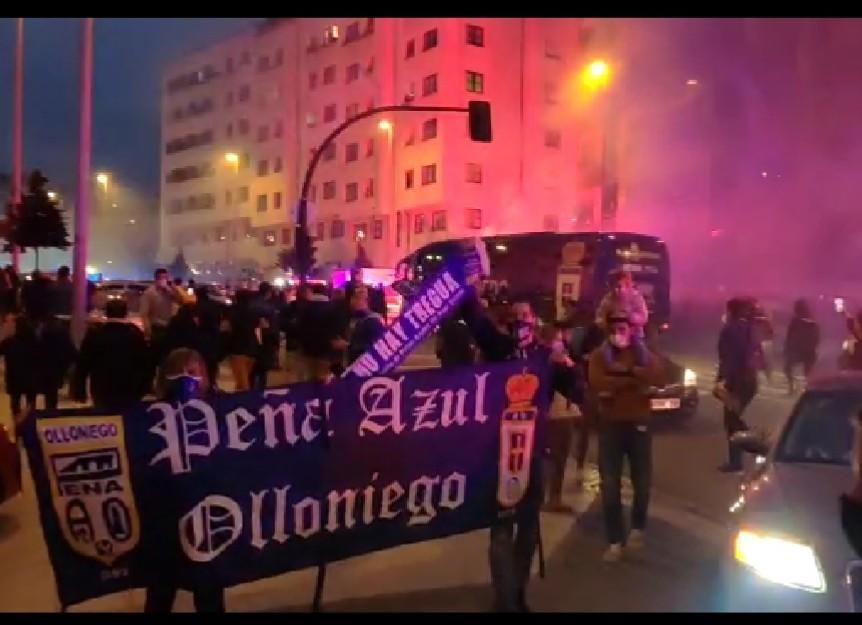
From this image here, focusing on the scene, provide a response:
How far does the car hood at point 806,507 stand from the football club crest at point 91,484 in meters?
2.07

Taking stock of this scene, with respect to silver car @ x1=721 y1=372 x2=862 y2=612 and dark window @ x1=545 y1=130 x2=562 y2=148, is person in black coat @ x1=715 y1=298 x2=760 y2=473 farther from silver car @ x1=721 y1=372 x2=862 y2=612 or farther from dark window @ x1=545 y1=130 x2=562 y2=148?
dark window @ x1=545 y1=130 x2=562 y2=148

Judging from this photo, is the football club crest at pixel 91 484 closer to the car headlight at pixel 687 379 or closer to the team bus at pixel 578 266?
the car headlight at pixel 687 379

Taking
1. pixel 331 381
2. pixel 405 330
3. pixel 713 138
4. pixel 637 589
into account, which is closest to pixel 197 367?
pixel 331 381

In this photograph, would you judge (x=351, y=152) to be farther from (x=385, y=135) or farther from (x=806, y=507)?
(x=806, y=507)

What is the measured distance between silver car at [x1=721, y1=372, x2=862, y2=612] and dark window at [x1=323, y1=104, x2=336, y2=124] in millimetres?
42940

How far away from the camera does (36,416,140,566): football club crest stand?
3.29 m

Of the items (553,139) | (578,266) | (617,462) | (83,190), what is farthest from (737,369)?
(553,139)

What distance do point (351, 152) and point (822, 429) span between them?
4169 cm

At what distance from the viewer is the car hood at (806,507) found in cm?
292

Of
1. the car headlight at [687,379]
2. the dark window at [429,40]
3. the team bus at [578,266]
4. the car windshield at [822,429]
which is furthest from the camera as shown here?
the dark window at [429,40]

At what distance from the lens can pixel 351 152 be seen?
4453 cm

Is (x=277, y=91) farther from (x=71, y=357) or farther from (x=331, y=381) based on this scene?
(x=331, y=381)

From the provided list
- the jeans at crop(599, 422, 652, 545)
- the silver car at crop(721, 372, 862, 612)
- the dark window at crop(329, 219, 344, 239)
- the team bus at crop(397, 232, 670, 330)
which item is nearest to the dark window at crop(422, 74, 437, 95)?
the dark window at crop(329, 219, 344, 239)

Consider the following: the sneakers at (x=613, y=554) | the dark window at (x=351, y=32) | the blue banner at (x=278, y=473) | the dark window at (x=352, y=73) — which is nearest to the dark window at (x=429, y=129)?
the dark window at (x=352, y=73)
